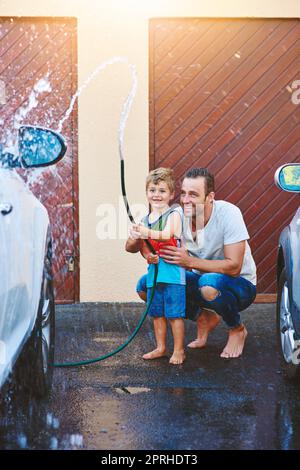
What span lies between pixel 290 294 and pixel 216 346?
128cm

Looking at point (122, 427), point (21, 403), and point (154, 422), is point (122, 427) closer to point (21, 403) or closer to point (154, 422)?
point (154, 422)

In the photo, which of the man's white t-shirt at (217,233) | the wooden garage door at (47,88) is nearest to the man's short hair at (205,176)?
the man's white t-shirt at (217,233)

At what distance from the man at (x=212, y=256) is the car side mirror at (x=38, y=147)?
1108 millimetres

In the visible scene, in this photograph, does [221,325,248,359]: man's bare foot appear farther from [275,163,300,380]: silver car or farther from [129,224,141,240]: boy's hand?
[129,224,141,240]: boy's hand

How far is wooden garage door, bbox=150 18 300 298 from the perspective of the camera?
7.12 metres

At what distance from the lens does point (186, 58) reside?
23.4 feet

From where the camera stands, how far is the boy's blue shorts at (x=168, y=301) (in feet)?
15.4

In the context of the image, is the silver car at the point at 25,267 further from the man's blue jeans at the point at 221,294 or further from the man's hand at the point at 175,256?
the man's blue jeans at the point at 221,294

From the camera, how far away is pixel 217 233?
488 cm

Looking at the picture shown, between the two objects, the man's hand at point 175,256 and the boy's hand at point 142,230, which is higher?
the boy's hand at point 142,230

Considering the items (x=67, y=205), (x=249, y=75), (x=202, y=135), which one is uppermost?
(x=249, y=75)

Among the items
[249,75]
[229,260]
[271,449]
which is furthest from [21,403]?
[249,75]

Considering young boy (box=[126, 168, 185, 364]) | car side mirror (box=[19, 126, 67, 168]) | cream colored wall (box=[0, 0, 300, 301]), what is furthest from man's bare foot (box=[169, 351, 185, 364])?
cream colored wall (box=[0, 0, 300, 301])

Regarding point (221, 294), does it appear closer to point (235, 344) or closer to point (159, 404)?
point (235, 344)
